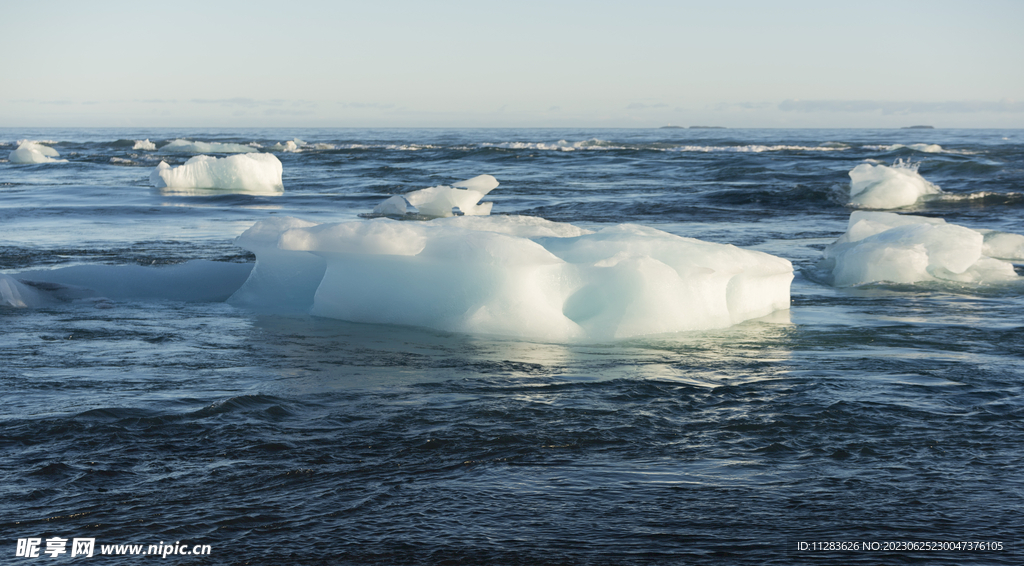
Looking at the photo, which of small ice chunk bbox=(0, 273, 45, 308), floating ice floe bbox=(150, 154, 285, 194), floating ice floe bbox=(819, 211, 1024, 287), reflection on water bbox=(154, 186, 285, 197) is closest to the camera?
small ice chunk bbox=(0, 273, 45, 308)

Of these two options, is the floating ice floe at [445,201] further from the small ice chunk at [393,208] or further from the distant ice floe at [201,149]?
the distant ice floe at [201,149]

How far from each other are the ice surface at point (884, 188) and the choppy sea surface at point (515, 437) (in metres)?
9.88

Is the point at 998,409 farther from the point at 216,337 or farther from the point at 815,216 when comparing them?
the point at 815,216

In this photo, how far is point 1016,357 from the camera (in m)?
5.06

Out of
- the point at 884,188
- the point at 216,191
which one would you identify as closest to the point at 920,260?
the point at 884,188

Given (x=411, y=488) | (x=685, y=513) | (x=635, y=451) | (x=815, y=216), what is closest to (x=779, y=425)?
(x=635, y=451)

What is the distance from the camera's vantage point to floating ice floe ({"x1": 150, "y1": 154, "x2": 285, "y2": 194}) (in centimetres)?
1891

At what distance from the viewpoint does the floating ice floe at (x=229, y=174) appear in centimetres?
1891

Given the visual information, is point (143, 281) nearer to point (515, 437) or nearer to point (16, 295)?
point (16, 295)

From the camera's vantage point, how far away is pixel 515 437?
3590mm

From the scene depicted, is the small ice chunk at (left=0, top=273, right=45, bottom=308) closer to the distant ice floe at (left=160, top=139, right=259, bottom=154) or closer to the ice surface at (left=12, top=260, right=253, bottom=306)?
the ice surface at (left=12, top=260, right=253, bottom=306)

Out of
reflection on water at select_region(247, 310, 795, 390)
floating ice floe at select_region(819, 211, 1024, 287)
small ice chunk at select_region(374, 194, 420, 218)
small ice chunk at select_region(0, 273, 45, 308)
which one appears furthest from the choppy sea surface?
small ice chunk at select_region(374, 194, 420, 218)

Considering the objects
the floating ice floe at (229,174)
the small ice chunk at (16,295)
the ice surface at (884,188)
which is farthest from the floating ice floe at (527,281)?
the floating ice floe at (229,174)

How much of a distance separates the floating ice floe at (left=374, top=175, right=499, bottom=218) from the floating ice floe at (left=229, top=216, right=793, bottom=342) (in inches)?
317
